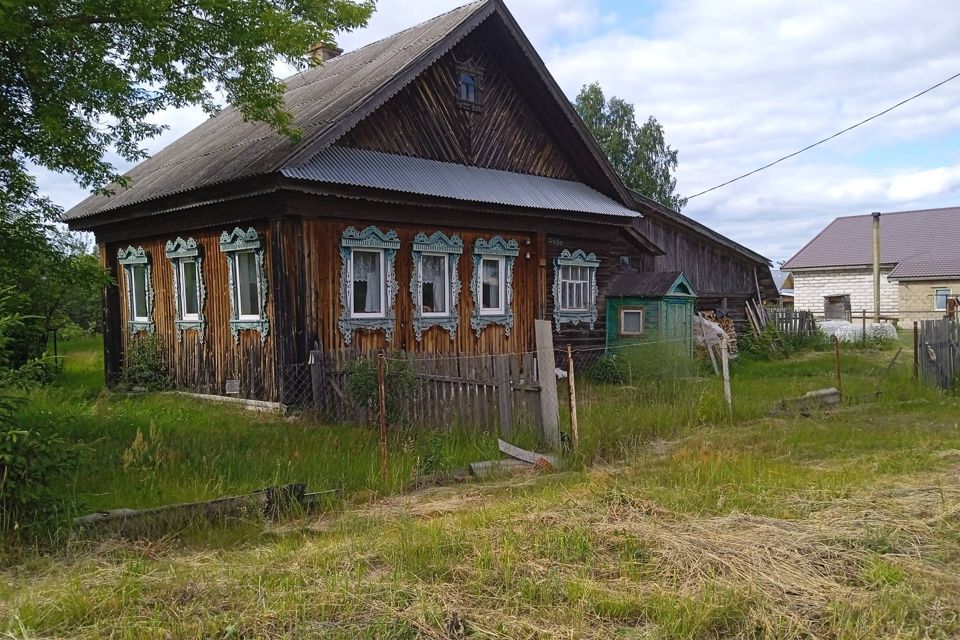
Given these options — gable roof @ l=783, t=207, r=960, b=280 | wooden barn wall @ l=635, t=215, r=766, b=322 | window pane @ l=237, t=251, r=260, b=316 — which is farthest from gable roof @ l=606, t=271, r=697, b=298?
gable roof @ l=783, t=207, r=960, b=280

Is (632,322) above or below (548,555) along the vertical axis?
above

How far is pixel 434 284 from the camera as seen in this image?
1355 cm

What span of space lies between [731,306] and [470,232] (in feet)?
32.3

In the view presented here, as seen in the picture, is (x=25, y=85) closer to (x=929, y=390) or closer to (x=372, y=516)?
(x=372, y=516)

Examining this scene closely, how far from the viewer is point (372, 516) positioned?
19.5ft

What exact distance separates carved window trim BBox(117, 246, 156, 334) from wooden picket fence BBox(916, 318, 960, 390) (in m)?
13.6

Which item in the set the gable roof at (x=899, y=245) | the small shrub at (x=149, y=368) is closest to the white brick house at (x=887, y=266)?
the gable roof at (x=899, y=245)

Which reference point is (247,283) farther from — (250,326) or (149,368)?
(149,368)

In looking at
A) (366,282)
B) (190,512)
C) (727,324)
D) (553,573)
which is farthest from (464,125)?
(553,573)

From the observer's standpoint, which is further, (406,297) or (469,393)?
(406,297)

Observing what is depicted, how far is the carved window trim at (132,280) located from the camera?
567 inches

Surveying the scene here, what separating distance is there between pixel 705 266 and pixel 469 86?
892 centimetres

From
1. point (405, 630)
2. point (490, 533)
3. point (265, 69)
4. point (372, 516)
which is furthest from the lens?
point (265, 69)

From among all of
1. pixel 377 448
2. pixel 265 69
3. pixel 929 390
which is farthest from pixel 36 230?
pixel 929 390
